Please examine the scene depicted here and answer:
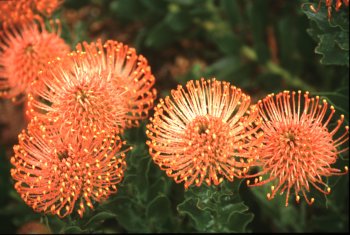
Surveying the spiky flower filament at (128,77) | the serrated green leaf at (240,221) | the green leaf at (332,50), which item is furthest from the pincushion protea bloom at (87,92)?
the green leaf at (332,50)

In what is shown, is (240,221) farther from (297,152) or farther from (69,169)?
(69,169)

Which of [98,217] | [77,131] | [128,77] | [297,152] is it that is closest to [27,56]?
[128,77]

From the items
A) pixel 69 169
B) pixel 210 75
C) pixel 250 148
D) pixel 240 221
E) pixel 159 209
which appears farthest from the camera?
pixel 210 75

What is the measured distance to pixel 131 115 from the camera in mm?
2199

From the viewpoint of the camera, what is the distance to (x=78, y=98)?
75.0 inches

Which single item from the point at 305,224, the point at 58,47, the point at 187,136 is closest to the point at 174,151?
the point at 187,136

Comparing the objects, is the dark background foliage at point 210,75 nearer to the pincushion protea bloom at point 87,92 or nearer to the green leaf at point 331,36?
the green leaf at point 331,36

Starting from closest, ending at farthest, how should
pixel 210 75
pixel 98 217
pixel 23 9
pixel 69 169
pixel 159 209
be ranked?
pixel 69 169 < pixel 98 217 < pixel 159 209 < pixel 23 9 < pixel 210 75

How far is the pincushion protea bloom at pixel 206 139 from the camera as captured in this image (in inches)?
69.0

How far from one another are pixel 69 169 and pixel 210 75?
1376 millimetres

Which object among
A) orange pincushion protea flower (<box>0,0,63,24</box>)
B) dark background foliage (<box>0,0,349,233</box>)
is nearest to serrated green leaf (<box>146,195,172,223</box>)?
dark background foliage (<box>0,0,349,233</box>)

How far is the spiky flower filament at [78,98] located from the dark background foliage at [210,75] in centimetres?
21

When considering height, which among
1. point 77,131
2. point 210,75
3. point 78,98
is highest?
point 210,75

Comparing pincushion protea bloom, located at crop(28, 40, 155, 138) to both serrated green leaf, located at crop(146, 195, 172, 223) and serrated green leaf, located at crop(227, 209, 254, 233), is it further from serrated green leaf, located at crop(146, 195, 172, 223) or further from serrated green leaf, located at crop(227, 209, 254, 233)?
serrated green leaf, located at crop(227, 209, 254, 233)
